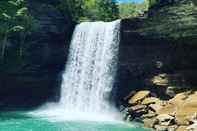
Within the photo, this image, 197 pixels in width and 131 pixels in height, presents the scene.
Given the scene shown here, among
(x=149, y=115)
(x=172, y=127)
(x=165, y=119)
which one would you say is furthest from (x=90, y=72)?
(x=172, y=127)

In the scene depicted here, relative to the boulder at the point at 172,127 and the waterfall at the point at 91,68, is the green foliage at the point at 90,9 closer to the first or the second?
the waterfall at the point at 91,68

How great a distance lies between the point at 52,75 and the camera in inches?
1886

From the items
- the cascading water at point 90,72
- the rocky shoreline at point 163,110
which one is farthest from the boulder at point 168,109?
the cascading water at point 90,72

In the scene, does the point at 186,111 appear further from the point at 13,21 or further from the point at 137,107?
the point at 13,21

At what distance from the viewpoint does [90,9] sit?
69312mm

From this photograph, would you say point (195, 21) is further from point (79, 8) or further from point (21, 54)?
point (79, 8)

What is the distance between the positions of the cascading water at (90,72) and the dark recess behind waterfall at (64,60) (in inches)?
32.6

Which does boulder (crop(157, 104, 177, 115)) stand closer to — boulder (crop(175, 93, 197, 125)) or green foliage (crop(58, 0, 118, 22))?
boulder (crop(175, 93, 197, 125))

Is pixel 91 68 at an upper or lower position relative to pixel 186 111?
upper

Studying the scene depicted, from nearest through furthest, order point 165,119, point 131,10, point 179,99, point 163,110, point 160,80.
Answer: point 165,119, point 163,110, point 179,99, point 160,80, point 131,10

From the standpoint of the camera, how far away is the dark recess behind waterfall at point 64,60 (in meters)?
42.5

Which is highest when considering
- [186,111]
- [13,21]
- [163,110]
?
[13,21]

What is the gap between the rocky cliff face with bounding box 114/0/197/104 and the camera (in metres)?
41.1

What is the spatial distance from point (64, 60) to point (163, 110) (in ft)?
51.1
